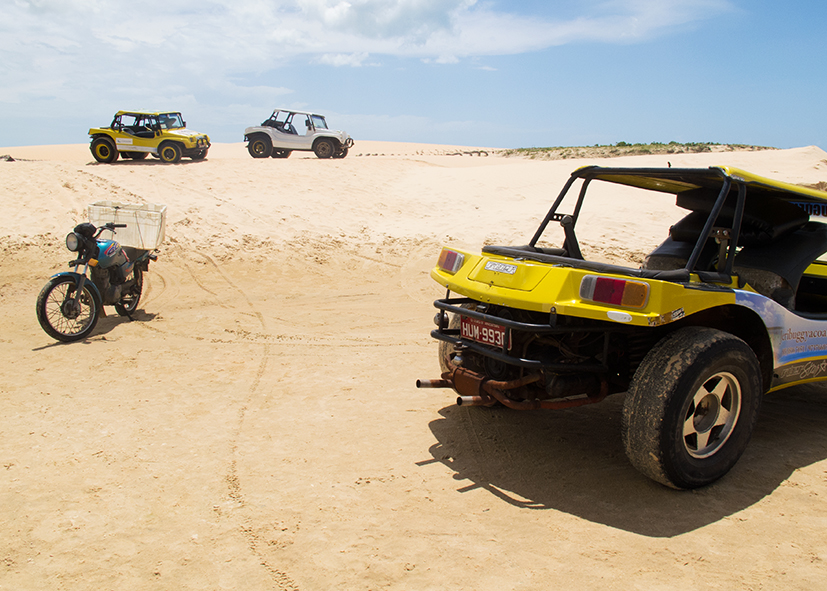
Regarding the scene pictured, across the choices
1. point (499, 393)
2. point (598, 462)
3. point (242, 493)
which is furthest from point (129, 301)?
point (598, 462)

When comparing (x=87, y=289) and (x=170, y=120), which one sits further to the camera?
(x=170, y=120)

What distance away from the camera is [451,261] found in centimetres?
426

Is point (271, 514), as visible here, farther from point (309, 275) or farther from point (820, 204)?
point (309, 275)

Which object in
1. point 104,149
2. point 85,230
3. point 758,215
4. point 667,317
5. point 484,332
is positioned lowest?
point 484,332

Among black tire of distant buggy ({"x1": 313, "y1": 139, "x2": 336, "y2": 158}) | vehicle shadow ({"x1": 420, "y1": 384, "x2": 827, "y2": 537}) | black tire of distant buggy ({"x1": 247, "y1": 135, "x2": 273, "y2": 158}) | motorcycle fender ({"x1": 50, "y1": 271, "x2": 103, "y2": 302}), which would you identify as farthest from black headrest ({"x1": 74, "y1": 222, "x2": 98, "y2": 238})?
black tire of distant buggy ({"x1": 313, "y1": 139, "x2": 336, "y2": 158})

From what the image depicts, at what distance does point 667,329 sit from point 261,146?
68.8 ft

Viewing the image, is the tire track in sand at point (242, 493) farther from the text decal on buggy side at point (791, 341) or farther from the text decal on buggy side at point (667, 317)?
the text decal on buggy side at point (791, 341)

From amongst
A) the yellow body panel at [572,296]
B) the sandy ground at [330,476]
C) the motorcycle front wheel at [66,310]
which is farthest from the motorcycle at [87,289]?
the yellow body panel at [572,296]

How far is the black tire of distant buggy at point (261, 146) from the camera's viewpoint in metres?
22.5

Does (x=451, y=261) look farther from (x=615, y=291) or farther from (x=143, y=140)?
(x=143, y=140)

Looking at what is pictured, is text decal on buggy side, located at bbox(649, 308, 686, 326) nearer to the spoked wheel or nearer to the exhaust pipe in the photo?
the exhaust pipe

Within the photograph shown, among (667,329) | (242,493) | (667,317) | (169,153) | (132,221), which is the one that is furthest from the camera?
(169,153)

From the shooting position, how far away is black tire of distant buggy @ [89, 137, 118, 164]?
741 inches

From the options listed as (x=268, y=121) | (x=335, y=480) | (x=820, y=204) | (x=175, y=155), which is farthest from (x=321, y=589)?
(x=268, y=121)
